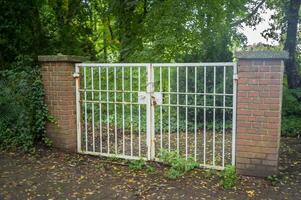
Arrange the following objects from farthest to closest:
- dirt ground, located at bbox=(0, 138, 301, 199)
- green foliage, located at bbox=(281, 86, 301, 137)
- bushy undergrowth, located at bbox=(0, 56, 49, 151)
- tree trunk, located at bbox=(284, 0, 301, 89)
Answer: tree trunk, located at bbox=(284, 0, 301, 89) → green foliage, located at bbox=(281, 86, 301, 137) → bushy undergrowth, located at bbox=(0, 56, 49, 151) → dirt ground, located at bbox=(0, 138, 301, 199)

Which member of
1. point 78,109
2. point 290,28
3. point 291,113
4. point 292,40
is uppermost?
point 290,28

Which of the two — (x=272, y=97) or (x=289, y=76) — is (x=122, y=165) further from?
(x=289, y=76)

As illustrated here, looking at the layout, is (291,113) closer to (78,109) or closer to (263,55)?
(263,55)

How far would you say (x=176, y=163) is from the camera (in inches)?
195

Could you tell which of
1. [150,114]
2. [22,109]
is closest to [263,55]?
[150,114]

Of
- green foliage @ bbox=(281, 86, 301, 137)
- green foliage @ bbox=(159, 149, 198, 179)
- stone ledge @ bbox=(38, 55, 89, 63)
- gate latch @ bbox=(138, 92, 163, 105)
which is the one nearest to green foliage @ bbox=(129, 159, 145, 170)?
green foliage @ bbox=(159, 149, 198, 179)

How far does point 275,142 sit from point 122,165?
89.6 inches

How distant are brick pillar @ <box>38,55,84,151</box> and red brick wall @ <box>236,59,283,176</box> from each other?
109 inches

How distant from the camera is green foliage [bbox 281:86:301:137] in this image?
7.67m

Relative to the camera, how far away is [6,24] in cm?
662

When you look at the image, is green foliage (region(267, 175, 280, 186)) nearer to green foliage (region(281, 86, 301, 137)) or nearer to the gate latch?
the gate latch

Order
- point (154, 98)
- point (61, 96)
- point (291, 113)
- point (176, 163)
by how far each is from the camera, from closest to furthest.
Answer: point (176, 163)
point (154, 98)
point (61, 96)
point (291, 113)

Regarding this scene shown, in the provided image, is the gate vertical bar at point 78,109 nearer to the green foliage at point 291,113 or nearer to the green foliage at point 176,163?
the green foliage at point 176,163

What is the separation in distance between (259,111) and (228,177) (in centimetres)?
95
